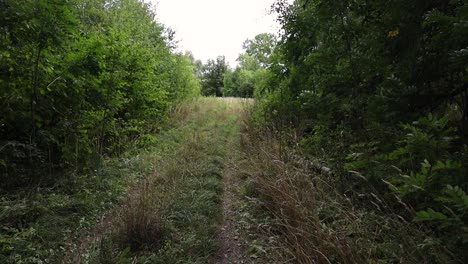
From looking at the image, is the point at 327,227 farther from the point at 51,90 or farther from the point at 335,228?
the point at 51,90

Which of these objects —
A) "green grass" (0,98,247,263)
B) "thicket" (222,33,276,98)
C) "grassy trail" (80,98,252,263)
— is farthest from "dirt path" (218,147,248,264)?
"thicket" (222,33,276,98)

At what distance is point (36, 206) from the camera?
12.6 ft

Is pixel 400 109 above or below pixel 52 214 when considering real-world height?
above

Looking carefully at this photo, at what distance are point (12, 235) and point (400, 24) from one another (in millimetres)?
4831

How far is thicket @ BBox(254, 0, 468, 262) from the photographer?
2.14 meters

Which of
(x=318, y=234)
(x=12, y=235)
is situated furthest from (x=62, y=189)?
(x=318, y=234)

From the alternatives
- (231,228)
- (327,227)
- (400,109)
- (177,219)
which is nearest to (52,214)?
(177,219)

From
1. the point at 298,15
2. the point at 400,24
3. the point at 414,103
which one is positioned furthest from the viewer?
the point at 298,15

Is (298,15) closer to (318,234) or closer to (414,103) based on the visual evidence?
(414,103)

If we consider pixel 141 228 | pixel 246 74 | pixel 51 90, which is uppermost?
pixel 246 74

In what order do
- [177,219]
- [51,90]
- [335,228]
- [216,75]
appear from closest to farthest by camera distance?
[335,228] < [177,219] < [51,90] < [216,75]

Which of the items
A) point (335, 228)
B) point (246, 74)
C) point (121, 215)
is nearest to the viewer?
point (335, 228)

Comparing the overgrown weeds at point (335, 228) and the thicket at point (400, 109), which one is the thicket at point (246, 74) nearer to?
the thicket at point (400, 109)

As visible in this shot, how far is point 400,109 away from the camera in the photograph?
2.97 meters
